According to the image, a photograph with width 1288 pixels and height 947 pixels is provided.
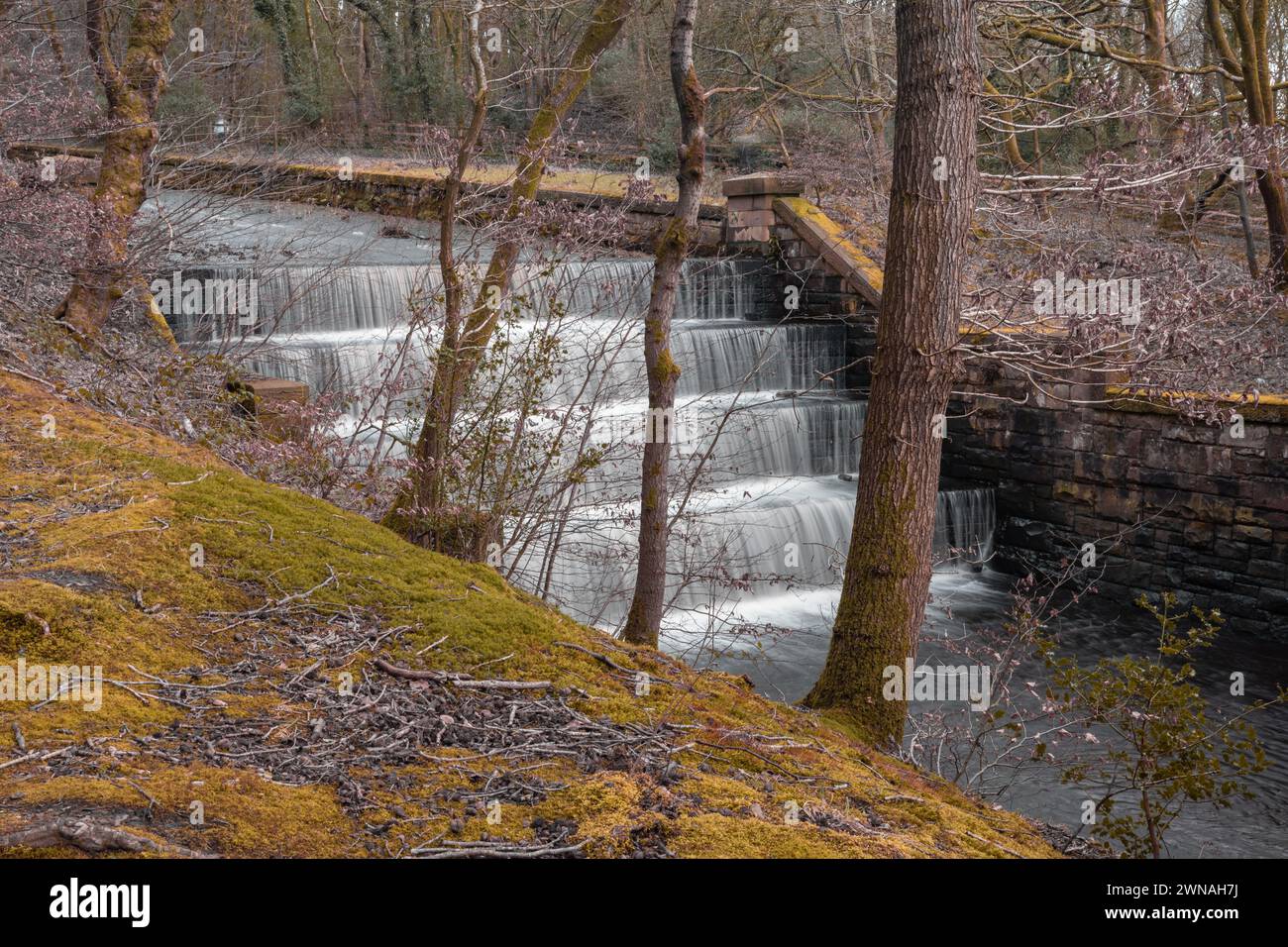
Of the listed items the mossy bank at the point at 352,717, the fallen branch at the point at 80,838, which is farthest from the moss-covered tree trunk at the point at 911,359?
the fallen branch at the point at 80,838

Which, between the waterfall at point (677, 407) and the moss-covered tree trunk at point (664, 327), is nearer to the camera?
the moss-covered tree trunk at point (664, 327)

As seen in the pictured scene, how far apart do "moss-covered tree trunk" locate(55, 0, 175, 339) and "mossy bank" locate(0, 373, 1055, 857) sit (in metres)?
2.98

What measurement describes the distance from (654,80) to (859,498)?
20.1 meters

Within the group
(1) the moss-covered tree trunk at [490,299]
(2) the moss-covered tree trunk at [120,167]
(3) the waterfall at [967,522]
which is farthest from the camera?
(3) the waterfall at [967,522]

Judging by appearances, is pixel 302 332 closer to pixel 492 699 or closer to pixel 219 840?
pixel 492 699

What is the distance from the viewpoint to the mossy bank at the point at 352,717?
2.65 m

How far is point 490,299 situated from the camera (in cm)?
714

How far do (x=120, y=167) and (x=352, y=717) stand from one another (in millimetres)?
6107

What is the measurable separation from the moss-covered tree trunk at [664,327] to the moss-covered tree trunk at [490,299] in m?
1.03

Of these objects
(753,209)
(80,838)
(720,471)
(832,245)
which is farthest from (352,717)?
(753,209)

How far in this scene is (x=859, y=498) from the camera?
5.88 metres

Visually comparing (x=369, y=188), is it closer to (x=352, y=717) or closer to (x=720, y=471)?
(x=720, y=471)

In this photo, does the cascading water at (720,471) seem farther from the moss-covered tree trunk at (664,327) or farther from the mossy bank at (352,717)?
the mossy bank at (352,717)

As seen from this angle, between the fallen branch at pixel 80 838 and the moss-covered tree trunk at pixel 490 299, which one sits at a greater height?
the moss-covered tree trunk at pixel 490 299
